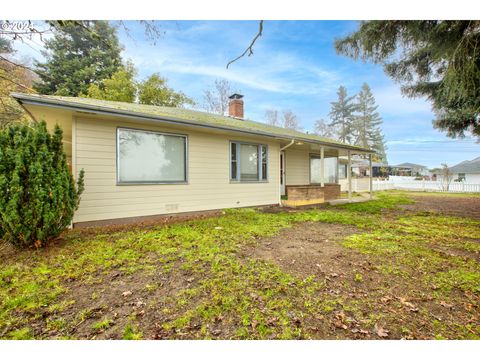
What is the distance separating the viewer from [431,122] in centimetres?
973

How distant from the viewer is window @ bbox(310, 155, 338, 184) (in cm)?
1218

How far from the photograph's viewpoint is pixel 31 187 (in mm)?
3609

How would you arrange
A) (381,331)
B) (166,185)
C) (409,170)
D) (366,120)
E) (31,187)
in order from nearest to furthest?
(381,331) → (31,187) → (166,185) → (366,120) → (409,170)

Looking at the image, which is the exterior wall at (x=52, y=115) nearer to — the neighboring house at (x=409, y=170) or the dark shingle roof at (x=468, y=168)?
the dark shingle roof at (x=468, y=168)

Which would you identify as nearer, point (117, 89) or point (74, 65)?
point (117, 89)

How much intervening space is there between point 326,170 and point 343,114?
3463 centimetres

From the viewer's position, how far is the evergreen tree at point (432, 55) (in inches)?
190

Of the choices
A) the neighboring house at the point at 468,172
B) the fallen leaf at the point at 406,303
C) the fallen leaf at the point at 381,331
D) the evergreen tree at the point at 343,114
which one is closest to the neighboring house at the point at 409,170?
the evergreen tree at the point at 343,114

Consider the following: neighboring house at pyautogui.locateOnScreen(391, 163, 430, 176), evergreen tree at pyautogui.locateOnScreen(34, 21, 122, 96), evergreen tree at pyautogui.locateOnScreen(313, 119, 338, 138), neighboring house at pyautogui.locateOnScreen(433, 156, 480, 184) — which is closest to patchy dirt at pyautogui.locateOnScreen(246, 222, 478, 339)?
evergreen tree at pyautogui.locateOnScreen(34, 21, 122, 96)

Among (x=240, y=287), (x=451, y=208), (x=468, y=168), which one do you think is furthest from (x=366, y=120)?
(x=240, y=287)

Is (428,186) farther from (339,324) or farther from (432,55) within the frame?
(339,324)

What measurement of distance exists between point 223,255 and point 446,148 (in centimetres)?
5774

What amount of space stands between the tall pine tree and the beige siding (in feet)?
115
